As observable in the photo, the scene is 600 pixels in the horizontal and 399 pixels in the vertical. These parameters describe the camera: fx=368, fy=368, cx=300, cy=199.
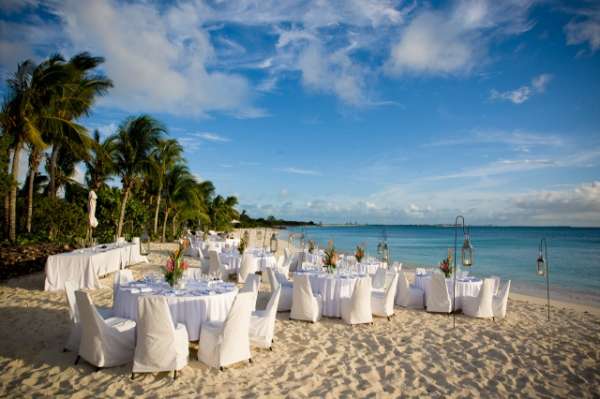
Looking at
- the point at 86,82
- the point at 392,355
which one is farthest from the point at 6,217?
the point at 392,355

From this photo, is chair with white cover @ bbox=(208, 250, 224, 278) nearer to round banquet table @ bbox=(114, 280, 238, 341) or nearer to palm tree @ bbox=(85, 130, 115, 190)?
round banquet table @ bbox=(114, 280, 238, 341)

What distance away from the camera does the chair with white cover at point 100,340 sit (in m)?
3.82

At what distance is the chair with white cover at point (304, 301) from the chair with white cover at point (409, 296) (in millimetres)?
2338

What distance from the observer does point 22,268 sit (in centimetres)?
879

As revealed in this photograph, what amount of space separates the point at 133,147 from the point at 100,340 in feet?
49.4

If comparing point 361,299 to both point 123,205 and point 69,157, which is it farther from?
point 69,157

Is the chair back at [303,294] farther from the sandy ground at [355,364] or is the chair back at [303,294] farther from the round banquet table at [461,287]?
the round banquet table at [461,287]

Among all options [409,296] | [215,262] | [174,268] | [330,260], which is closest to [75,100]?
[215,262]

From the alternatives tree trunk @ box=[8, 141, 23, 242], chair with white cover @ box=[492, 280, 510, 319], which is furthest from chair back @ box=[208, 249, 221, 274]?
chair with white cover @ box=[492, 280, 510, 319]

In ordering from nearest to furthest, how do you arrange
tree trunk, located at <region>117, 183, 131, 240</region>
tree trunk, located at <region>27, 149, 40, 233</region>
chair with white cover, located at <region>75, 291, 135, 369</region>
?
chair with white cover, located at <region>75, 291, 135, 369</region>, tree trunk, located at <region>27, 149, 40, 233</region>, tree trunk, located at <region>117, 183, 131, 240</region>

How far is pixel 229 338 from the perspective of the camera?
13.3ft

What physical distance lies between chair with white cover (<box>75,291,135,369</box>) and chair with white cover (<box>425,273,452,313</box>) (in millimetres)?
5355

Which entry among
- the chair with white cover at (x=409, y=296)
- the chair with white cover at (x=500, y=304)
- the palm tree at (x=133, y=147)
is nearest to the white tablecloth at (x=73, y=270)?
the chair with white cover at (x=409, y=296)

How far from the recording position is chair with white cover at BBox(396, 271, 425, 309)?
7484mm
